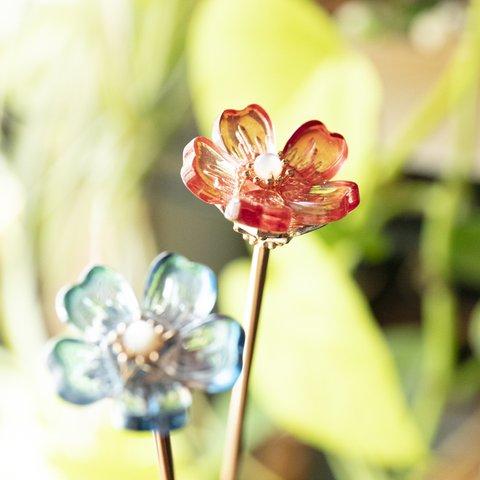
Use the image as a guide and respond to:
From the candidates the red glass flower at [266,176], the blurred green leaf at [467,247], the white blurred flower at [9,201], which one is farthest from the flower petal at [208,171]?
the blurred green leaf at [467,247]

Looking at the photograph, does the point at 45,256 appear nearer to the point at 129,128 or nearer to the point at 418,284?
the point at 129,128

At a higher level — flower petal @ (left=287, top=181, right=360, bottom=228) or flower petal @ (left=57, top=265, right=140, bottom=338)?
flower petal @ (left=287, top=181, right=360, bottom=228)

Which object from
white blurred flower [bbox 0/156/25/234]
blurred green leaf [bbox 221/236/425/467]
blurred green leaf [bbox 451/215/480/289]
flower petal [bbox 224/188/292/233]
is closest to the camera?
flower petal [bbox 224/188/292/233]

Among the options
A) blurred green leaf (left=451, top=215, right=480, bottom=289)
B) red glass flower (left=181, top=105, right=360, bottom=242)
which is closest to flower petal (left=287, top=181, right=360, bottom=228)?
red glass flower (left=181, top=105, right=360, bottom=242)

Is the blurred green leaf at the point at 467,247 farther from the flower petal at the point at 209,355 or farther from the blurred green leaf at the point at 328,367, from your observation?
the flower petal at the point at 209,355

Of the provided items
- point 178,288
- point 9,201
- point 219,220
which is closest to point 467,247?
point 219,220

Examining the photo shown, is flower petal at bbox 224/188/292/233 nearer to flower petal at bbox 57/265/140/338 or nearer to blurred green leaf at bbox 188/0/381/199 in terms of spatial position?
flower petal at bbox 57/265/140/338

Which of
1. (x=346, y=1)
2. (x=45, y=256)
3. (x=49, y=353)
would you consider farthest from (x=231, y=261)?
(x=49, y=353)
